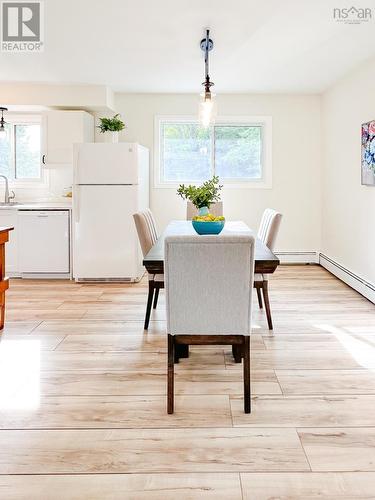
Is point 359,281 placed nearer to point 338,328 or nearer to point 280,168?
point 338,328

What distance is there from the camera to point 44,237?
5730mm

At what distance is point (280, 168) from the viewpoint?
668cm

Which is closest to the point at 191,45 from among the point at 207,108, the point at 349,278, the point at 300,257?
the point at 207,108

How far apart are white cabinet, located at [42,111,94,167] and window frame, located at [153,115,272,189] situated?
3.70ft

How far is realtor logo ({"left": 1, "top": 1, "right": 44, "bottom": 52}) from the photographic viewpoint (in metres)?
3.56

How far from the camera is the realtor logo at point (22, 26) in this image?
11.7 feet

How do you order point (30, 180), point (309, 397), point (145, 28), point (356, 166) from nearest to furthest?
point (309, 397) < point (145, 28) < point (356, 166) < point (30, 180)

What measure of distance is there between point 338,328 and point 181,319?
1918mm

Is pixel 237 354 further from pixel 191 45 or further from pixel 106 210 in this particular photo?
pixel 106 210

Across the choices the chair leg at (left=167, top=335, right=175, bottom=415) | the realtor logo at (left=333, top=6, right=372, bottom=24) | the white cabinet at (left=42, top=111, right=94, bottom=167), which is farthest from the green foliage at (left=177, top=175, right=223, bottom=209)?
the white cabinet at (left=42, top=111, right=94, bottom=167)

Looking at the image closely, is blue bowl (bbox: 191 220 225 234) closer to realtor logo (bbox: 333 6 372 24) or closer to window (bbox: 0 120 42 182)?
realtor logo (bbox: 333 6 372 24)

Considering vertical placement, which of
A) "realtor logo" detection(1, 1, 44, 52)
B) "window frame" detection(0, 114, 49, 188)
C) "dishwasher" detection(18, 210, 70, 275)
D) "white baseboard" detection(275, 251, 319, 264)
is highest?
"realtor logo" detection(1, 1, 44, 52)

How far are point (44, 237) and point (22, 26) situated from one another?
8.28 feet

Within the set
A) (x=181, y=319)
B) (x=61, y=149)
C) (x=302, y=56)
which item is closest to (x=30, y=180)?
(x=61, y=149)
